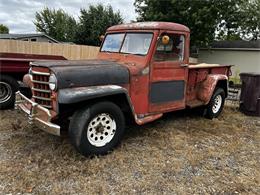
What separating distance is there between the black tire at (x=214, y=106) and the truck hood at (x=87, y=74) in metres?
2.78

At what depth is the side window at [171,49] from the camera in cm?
469

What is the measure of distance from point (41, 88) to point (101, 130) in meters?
1.09

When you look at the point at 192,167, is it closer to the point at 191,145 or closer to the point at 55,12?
the point at 191,145

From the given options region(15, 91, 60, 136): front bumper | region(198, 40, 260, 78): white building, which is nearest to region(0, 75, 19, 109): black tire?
region(15, 91, 60, 136): front bumper

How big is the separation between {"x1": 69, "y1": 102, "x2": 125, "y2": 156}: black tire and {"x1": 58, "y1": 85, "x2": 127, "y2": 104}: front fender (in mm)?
202

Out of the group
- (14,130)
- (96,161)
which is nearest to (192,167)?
(96,161)

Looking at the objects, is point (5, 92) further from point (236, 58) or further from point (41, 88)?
point (236, 58)

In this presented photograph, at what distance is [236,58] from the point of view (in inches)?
883

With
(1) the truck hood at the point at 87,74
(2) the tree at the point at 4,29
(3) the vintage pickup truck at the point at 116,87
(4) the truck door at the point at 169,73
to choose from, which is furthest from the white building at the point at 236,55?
(2) the tree at the point at 4,29

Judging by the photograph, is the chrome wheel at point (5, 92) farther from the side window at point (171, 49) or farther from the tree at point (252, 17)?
the tree at point (252, 17)

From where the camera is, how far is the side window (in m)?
4.69

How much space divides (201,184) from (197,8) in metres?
17.1

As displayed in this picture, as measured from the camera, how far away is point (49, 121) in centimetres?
369

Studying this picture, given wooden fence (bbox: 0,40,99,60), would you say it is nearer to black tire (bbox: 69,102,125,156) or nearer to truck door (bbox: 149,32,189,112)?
truck door (bbox: 149,32,189,112)
